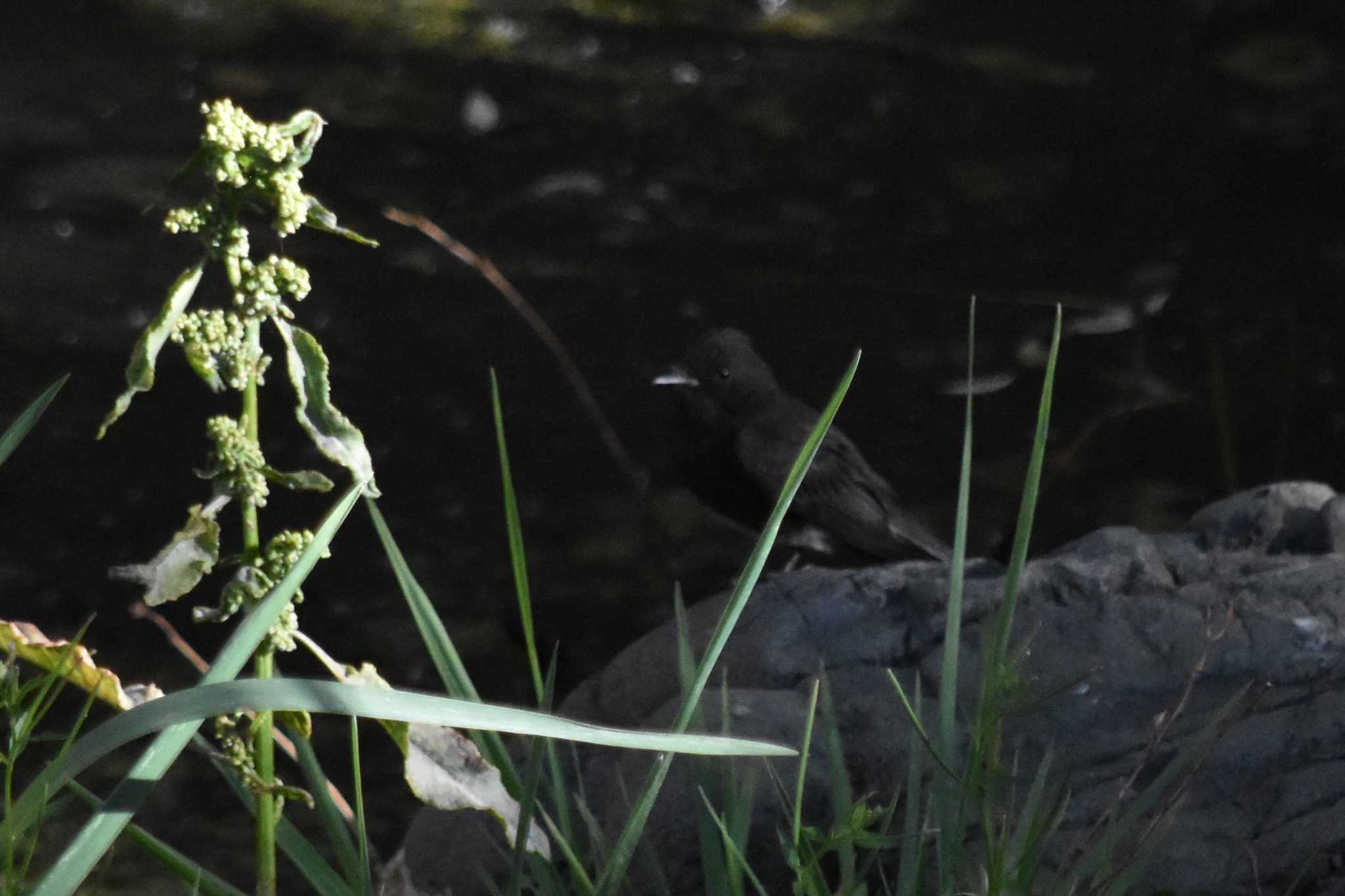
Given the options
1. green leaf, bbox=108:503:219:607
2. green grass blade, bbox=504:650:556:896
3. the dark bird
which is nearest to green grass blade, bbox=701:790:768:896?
green grass blade, bbox=504:650:556:896

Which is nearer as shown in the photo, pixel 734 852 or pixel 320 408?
pixel 320 408

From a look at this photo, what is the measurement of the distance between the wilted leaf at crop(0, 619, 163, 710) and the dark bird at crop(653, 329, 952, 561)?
8.71ft

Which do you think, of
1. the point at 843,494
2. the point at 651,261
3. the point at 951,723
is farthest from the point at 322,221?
the point at 651,261

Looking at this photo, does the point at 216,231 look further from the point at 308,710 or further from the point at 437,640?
the point at 437,640

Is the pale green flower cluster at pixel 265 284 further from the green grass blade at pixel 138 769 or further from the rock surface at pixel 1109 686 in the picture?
the rock surface at pixel 1109 686

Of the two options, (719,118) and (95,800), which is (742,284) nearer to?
(719,118)

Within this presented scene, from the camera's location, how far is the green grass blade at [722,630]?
1.55 metres

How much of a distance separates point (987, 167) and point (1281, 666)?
195 inches

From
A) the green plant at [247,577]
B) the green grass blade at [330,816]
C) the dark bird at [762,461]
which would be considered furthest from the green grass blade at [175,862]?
the dark bird at [762,461]

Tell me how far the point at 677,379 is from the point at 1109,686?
2127 mm

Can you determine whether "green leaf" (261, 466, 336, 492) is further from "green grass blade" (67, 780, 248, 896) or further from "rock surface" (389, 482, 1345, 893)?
"rock surface" (389, 482, 1345, 893)

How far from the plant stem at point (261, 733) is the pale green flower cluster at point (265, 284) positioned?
3cm

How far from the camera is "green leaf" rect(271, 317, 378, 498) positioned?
4.53ft

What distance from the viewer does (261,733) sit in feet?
4.73
